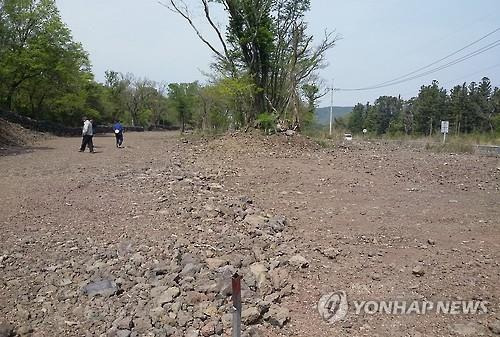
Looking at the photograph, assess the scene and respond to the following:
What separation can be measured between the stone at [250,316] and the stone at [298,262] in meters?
1.05

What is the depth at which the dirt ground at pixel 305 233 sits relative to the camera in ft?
13.1

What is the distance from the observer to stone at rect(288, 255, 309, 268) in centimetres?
481

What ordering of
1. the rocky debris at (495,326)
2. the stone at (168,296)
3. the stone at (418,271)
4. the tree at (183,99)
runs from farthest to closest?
the tree at (183,99) → the stone at (418,271) → the stone at (168,296) → the rocky debris at (495,326)

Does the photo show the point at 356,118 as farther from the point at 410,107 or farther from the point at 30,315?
the point at 30,315

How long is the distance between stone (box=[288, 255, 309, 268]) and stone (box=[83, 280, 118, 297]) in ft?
6.79

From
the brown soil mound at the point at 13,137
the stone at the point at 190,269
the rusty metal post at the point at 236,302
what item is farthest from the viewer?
the brown soil mound at the point at 13,137

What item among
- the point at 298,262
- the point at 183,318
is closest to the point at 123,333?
the point at 183,318

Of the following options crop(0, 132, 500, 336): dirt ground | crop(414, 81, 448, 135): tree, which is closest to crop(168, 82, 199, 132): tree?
crop(414, 81, 448, 135): tree

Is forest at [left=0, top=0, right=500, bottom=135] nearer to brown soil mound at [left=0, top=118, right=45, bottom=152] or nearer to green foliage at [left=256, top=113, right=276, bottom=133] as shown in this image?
green foliage at [left=256, top=113, right=276, bottom=133]

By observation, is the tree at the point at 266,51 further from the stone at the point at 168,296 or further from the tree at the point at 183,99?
the tree at the point at 183,99

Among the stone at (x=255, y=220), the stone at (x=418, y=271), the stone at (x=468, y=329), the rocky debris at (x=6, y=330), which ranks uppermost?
the stone at (x=255, y=220)

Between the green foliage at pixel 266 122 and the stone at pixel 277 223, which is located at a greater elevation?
the green foliage at pixel 266 122

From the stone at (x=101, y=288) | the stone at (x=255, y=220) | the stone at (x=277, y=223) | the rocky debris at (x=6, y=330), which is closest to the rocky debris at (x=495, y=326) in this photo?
the stone at (x=277, y=223)

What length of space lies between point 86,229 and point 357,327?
4.32 m
